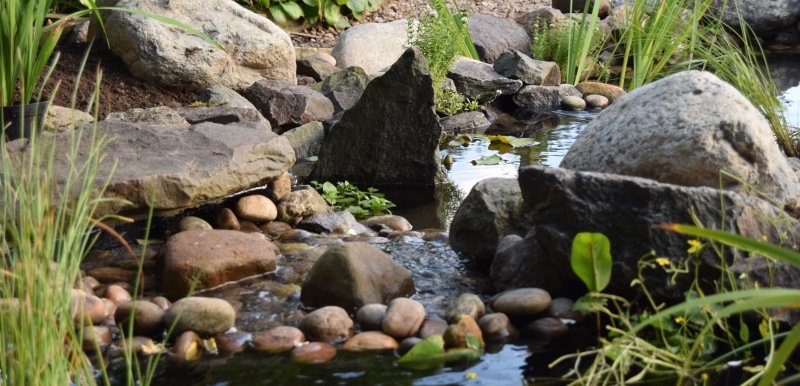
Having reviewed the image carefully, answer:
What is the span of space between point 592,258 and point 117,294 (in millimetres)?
1991

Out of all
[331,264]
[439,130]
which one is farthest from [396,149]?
[331,264]

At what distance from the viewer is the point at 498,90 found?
9.70 m

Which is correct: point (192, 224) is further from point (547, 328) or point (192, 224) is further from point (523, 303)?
point (547, 328)

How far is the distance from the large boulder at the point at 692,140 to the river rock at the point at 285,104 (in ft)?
11.5

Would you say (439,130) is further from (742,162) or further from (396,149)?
(742,162)

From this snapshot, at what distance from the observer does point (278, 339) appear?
12.4 ft

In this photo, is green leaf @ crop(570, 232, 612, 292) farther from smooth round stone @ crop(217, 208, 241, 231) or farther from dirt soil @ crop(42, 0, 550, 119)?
dirt soil @ crop(42, 0, 550, 119)

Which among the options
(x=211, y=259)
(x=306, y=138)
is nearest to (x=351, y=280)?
(x=211, y=259)

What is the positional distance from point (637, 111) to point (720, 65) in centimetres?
247

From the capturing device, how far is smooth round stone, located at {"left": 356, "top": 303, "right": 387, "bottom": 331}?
391cm

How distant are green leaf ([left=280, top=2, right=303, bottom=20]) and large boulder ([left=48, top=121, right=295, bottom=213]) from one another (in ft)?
18.6

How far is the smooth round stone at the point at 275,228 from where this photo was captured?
5.43 meters

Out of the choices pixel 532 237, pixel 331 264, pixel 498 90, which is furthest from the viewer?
pixel 498 90

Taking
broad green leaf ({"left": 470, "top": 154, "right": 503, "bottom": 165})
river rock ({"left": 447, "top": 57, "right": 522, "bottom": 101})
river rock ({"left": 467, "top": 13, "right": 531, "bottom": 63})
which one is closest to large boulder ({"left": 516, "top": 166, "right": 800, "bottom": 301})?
broad green leaf ({"left": 470, "top": 154, "right": 503, "bottom": 165})
